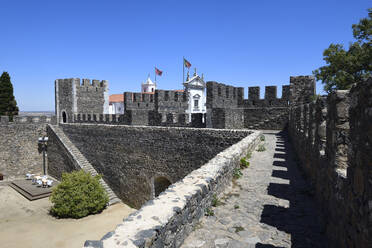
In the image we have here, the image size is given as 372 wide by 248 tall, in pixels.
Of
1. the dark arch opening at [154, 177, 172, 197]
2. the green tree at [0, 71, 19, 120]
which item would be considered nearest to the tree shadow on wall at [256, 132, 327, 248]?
the dark arch opening at [154, 177, 172, 197]

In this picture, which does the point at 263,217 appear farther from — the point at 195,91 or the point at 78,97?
the point at 195,91

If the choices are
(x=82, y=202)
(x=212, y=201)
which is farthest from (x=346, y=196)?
(x=82, y=202)

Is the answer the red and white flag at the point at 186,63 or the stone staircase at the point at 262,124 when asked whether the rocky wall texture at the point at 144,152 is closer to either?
the stone staircase at the point at 262,124

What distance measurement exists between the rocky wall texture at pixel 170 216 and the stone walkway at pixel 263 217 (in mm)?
228

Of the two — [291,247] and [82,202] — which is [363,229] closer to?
[291,247]

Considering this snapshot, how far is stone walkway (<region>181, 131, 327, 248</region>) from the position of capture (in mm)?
3066

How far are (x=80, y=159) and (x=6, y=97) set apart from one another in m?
14.6

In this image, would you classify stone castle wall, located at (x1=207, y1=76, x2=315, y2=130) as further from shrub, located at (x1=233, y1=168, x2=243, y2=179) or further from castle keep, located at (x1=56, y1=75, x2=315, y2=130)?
shrub, located at (x1=233, y1=168, x2=243, y2=179)

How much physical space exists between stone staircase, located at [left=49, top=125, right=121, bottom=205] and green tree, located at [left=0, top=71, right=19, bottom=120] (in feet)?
32.3

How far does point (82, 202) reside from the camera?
11.2 meters

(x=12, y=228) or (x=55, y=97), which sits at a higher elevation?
(x=55, y=97)

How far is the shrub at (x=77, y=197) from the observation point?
11023 mm

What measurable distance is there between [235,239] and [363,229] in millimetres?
1592

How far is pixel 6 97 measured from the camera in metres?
24.6
